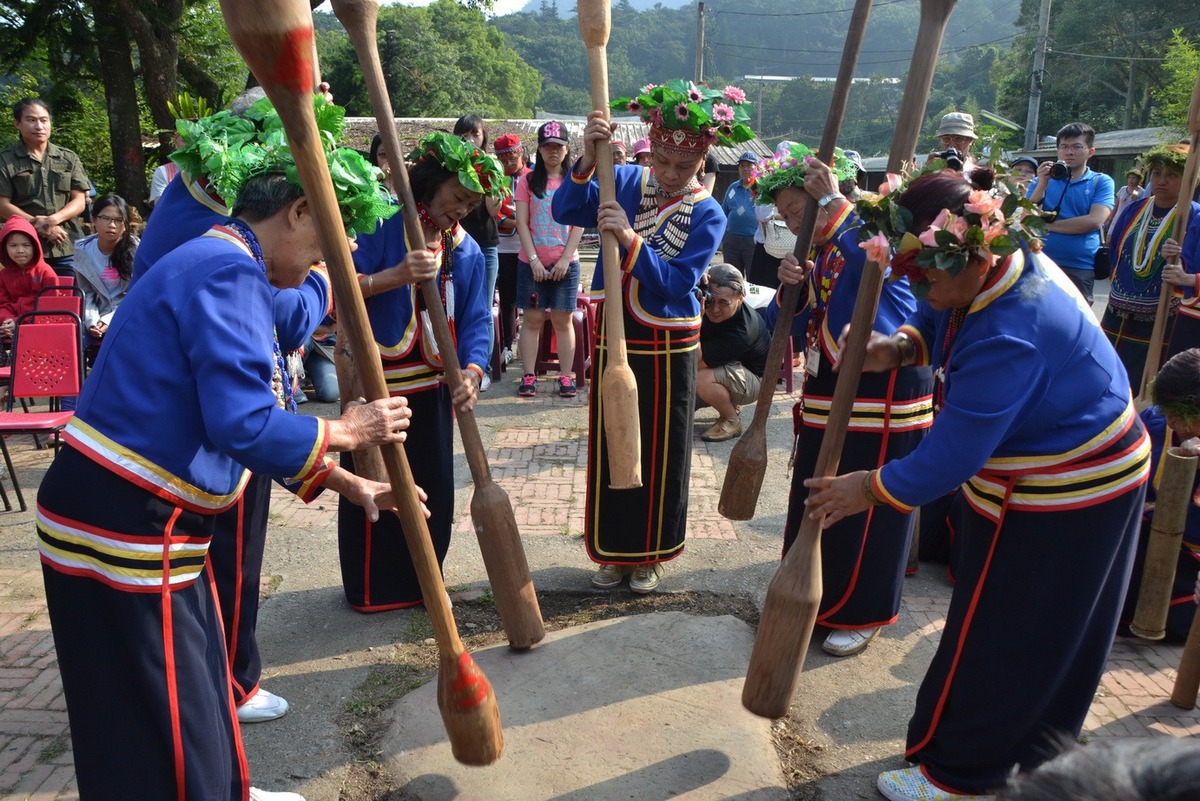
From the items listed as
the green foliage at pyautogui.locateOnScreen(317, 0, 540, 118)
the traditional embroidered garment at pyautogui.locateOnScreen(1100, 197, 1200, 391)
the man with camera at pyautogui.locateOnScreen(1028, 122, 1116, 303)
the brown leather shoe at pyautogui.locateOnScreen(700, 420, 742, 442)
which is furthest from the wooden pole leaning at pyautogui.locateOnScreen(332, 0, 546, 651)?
the green foliage at pyautogui.locateOnScreen(317, 0, 540, 118)

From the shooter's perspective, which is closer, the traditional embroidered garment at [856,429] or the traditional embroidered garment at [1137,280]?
the traditional embroidered garment at [856,429]

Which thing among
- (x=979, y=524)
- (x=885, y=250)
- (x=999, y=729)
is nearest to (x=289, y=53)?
(x=885, y=250)

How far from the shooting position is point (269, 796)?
2.94 m

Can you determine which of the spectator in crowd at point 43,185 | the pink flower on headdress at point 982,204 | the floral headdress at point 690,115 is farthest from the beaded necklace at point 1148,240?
the spectator in crowd at point 43,185

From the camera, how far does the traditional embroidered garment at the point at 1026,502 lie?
99.3 inches

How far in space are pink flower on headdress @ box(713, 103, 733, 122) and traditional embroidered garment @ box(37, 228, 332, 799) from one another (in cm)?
231

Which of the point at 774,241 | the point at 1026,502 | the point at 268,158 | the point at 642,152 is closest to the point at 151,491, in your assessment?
the point at 268,158

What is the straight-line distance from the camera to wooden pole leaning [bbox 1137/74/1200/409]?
529 cm

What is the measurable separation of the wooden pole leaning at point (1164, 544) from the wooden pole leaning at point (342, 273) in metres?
2.72

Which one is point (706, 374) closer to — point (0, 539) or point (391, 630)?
point (391, 630)

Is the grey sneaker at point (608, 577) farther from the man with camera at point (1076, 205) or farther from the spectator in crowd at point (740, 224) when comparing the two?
the spectator in crowd at point (740, 224)

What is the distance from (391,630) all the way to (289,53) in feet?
8.66

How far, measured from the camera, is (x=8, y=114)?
1652 centimetres

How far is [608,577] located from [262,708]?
1.73 m
